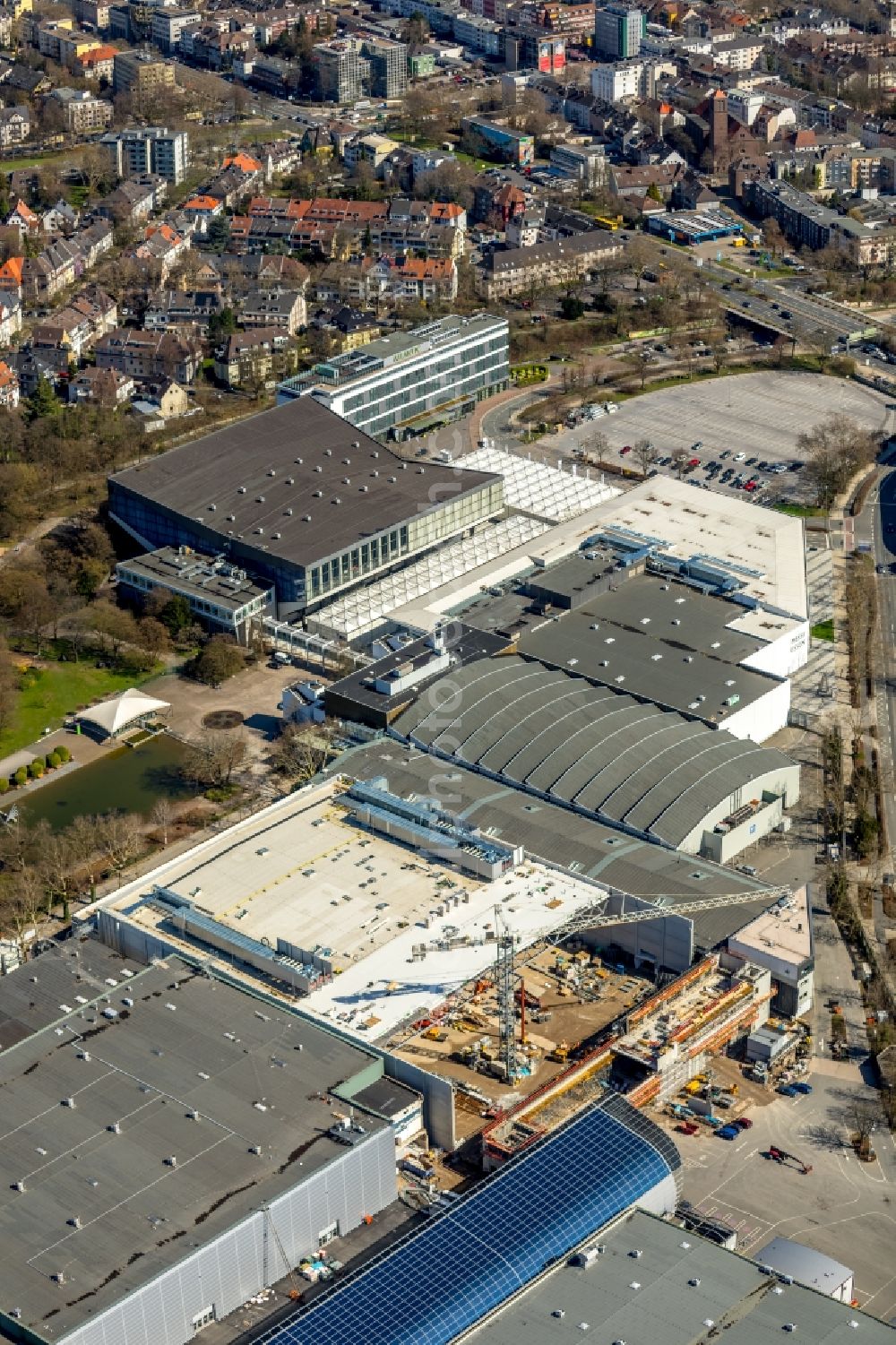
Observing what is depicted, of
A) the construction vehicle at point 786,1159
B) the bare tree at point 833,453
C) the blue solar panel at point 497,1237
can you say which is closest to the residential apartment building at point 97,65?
the bare tree at point 833,453

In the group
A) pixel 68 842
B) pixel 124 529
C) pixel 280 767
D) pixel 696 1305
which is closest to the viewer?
pixel 696 1305

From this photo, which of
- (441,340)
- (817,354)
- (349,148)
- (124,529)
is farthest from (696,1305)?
(349,148)

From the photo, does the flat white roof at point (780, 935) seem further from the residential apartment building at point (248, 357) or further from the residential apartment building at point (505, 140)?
the residential apartment building at point (505, 140)

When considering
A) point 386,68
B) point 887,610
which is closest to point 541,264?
point 386,68

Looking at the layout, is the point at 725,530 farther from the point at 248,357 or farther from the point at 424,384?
the point at 248,357

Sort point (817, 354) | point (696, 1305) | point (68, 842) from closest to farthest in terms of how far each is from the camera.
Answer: point (696, 1305)
point (68, 842)
point (817, 354)

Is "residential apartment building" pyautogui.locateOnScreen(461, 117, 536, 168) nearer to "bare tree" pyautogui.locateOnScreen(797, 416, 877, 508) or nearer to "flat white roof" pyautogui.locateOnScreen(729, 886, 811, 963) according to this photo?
"bare tree" pyautogui.locateOnScreen(797, 416, 877, 508)

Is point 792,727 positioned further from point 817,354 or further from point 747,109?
point 747,109
